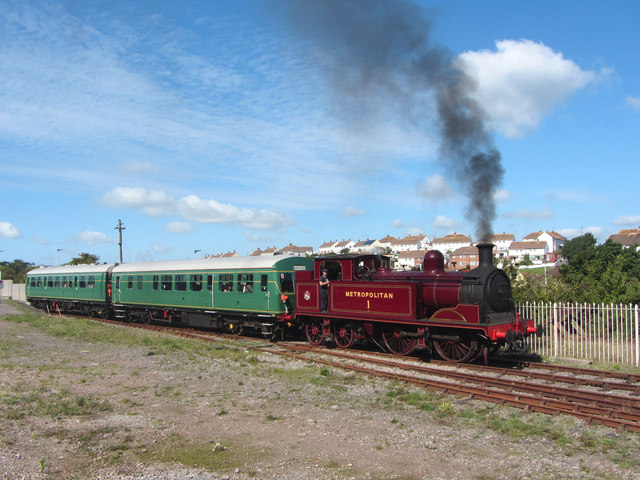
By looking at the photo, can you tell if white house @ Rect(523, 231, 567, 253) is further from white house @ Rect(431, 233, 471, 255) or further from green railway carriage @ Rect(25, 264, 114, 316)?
green railway carriage @ Rect(25, 264, 114, 316)

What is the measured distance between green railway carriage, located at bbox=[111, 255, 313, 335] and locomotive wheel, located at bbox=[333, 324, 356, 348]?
2.19 meters

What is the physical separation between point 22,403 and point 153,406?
93.3 inches

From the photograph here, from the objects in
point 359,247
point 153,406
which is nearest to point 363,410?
point 153,406

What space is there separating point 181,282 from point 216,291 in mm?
2498

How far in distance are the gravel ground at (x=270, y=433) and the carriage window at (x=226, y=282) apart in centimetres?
715

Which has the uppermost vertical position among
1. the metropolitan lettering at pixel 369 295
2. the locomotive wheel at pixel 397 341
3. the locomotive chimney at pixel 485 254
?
the locomotive chimney at pixel 485 254

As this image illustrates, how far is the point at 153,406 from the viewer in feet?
30.0

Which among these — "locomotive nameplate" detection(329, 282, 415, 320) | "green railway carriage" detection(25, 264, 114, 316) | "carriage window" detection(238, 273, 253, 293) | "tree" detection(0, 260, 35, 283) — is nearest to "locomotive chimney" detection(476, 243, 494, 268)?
"locomotive nameplate" detection(329, 282, 415, 320)

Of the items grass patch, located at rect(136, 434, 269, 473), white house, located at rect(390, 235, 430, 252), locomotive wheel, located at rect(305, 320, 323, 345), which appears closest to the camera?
grass patch, located at rect(136, 434, 269, 473)

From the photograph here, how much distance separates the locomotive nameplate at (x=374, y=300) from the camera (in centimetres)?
1312

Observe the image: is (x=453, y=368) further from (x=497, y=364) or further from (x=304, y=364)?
(x=304, y=364)

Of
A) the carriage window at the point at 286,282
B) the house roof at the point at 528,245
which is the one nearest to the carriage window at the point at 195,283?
the carriage window at the point at 286,282

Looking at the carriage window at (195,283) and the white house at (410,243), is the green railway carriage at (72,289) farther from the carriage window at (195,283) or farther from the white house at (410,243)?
the white house at (410,243)

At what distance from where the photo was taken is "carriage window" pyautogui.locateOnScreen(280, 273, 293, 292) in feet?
57.3
